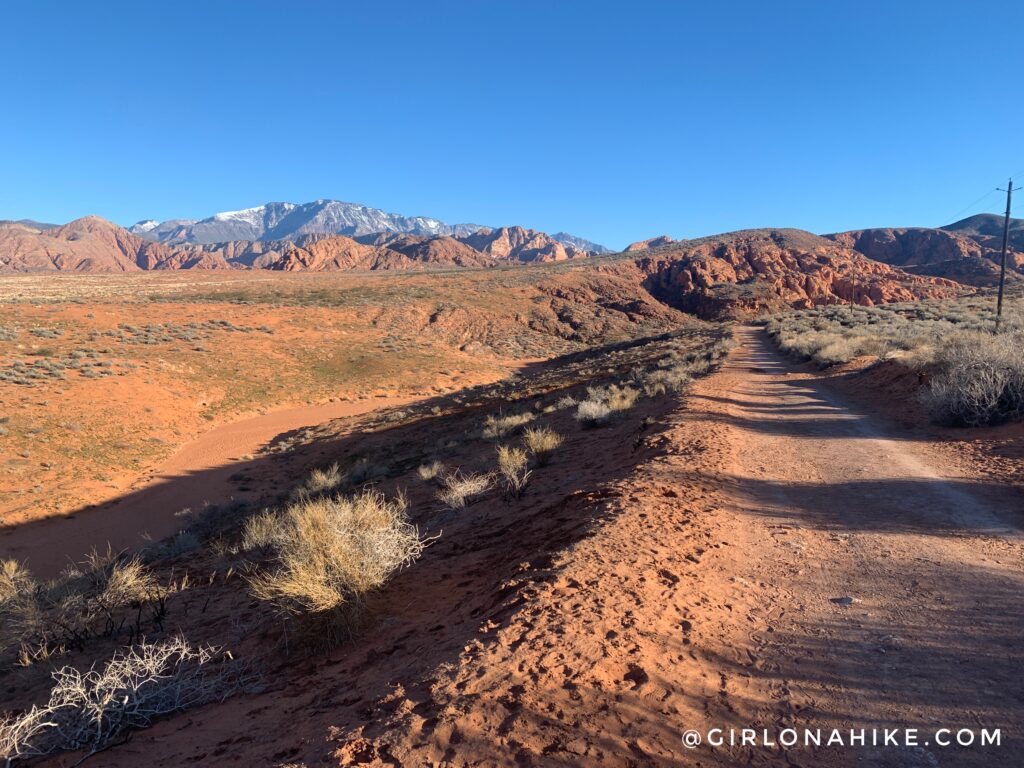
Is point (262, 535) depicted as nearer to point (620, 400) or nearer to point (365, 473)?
point (365, 473)

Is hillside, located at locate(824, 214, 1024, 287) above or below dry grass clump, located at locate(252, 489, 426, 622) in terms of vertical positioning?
above

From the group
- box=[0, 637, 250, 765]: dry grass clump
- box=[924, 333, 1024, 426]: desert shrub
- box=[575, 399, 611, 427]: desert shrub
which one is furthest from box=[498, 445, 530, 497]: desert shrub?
box=[924, 333, 1024, 426]: desert shrub

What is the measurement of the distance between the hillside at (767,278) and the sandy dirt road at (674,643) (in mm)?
60976

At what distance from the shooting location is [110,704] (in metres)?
3.55

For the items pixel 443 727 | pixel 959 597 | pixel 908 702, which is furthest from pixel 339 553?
pixel 959 597

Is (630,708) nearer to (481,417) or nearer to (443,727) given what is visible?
(443,727)

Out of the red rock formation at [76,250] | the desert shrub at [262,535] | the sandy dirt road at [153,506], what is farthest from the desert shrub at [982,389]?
the red rock formation at [76,250]

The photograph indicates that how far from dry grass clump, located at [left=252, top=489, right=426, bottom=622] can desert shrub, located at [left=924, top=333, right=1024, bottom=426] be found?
964cm

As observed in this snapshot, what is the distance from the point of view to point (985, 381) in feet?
28.7

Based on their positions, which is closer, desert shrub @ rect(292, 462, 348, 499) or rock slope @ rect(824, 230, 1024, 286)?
desert shrub @ rect(292, 462, 348, 499)

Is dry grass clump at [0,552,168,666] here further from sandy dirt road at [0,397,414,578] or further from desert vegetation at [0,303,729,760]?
sandy dirt road at [0,397,414,578]

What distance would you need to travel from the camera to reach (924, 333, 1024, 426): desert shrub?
852 cm

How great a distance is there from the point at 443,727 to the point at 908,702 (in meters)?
2.60

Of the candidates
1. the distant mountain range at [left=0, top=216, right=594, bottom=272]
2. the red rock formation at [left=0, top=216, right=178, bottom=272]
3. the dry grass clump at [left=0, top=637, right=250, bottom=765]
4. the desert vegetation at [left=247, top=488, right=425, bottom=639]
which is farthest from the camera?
the red rock formation at [left=0, top=216, right=178, bottom=272]
